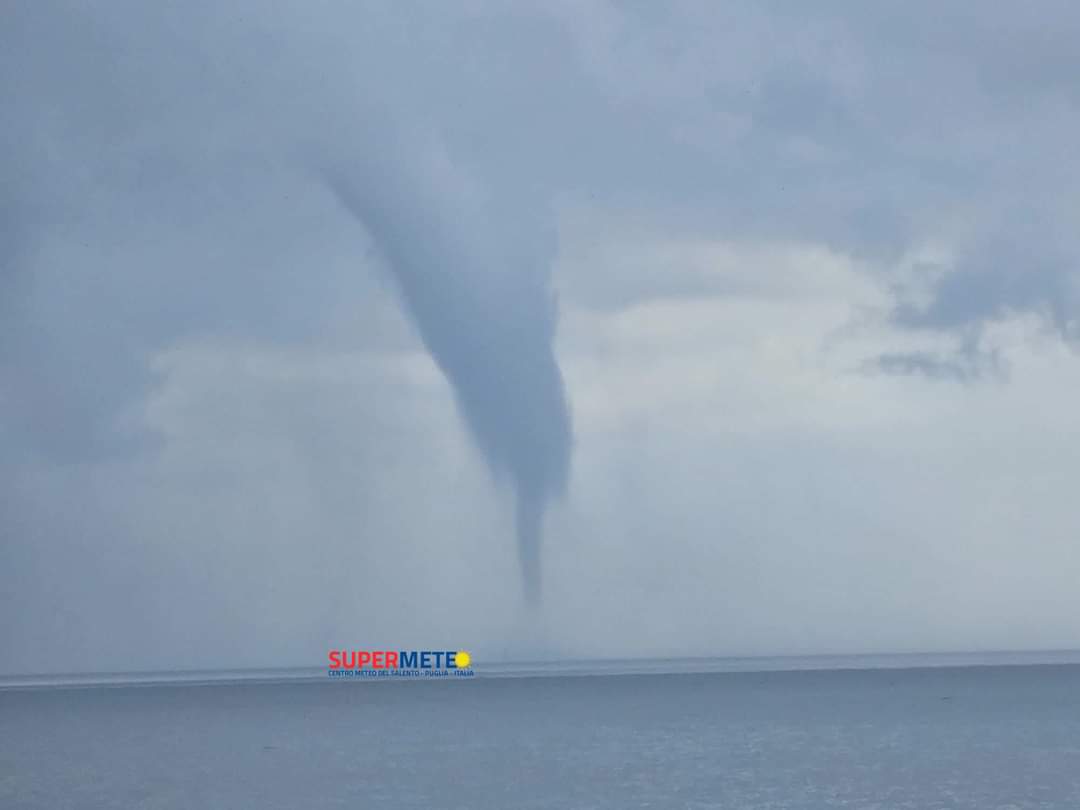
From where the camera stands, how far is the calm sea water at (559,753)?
62562 millimetres

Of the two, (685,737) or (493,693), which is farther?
(493,693)

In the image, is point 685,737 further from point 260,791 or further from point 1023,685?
point 1023,685

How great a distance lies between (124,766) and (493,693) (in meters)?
92.8

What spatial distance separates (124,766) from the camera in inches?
3179

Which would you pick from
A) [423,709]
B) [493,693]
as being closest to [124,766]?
[423,709]

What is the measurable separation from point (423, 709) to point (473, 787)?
72285 millimetres

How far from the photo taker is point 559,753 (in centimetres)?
8275

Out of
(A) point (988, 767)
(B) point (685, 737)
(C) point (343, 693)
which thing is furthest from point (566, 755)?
(C) point (343, 693)

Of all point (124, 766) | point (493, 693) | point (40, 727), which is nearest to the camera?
point (124, 766)

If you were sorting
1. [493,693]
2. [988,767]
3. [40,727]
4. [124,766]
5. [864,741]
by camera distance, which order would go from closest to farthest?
[988,767] → [124,766] → [864,741] → [40,727] → [493,693]

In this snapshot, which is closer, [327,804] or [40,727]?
[327,804]

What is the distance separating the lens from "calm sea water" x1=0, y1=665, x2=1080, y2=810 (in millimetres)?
62562

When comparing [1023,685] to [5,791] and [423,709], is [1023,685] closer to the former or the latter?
[423,709]

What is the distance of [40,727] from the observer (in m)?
119
